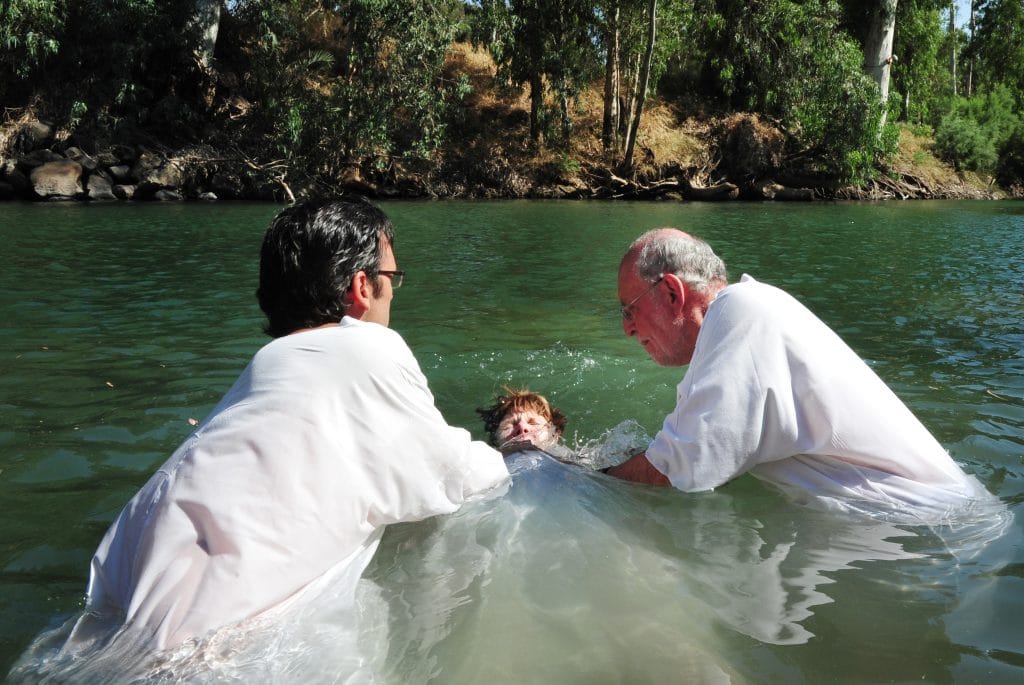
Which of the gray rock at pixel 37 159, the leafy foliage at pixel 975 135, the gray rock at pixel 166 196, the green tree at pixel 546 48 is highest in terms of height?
the green tree at pixel 546 48

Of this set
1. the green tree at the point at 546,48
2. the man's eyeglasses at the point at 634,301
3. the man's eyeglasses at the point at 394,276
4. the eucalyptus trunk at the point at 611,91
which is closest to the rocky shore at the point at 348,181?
the eucalyptus trunk at the point at 611,91

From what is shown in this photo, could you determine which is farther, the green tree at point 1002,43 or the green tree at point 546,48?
the green tree at point 1002,43

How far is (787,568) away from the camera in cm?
347

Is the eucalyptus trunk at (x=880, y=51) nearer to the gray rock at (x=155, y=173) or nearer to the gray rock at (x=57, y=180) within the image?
the gray rock at (x=155, y=173)

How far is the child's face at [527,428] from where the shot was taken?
5.57m

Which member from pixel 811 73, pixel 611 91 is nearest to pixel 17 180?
pixel 611 91

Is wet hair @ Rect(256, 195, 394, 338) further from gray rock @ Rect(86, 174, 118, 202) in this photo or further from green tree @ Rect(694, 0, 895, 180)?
green tree @ Rect(694, 0, 895, 180)

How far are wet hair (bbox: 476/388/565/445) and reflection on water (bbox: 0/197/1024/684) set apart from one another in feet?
1.17

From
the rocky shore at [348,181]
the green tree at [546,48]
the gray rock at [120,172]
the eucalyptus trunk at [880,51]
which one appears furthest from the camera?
the eucalyptus trunk at [880,51]

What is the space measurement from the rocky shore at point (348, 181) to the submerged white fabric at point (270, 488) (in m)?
25.0

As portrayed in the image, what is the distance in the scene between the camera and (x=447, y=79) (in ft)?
107

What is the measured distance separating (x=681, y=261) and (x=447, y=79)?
3087 centimetres

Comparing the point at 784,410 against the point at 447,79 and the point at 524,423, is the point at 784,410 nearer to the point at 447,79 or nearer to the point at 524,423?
the point at 524,423

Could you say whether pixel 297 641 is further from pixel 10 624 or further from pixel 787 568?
pixel 787 568
